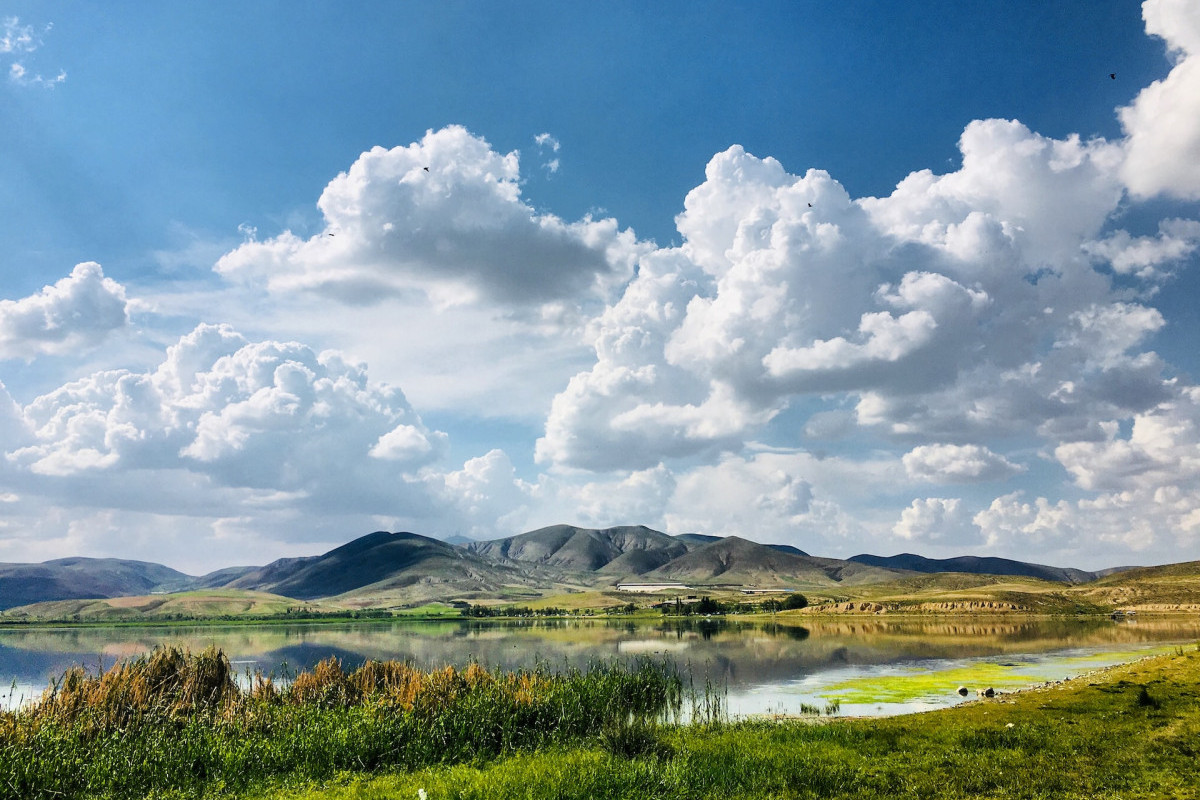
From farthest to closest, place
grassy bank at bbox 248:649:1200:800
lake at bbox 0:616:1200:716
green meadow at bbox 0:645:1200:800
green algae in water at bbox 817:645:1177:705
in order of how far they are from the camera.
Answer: lake at bbox 0:616:1200:716 < green algae in water at bbox 817:645:1177:705 < green meadow at bbox 0:645:1200:800 < grassy bank at bbox 248:649:1200:800

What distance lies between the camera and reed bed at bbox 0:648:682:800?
901 inches

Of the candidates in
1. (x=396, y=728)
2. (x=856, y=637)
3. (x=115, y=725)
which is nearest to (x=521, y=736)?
(x=396, y=728)

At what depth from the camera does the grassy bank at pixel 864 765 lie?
66.2 ft

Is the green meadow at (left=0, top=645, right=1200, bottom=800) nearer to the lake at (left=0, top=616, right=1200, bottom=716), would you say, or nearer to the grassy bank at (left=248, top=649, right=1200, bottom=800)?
the grassy bank at (left=248, top=649, right=1200, bottom=800)

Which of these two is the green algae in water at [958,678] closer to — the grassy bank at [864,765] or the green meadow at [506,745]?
the green meadow at [506,745]

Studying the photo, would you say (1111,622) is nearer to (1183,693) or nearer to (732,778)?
(1183,693)

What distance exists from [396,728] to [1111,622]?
566 feet

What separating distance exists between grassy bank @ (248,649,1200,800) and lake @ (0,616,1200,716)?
1582cm

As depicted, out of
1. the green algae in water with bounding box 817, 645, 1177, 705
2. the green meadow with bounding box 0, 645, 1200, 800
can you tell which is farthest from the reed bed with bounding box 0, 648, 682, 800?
the green algae in water with bounding box 817, 645, 1177, 705

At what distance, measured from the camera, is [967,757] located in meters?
24.5

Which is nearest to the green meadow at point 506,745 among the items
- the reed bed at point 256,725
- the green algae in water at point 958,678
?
the reed bed at point 256,725

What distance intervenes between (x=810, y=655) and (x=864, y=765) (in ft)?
253

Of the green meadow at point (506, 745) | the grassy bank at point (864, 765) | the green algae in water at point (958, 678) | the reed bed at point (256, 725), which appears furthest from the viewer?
the green algae in water at point (958, 678)

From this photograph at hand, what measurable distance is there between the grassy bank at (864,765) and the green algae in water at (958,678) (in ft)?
71.9
